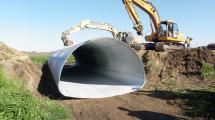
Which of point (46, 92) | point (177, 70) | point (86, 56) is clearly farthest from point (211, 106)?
point (86, 56)

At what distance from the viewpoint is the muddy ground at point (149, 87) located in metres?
10.9

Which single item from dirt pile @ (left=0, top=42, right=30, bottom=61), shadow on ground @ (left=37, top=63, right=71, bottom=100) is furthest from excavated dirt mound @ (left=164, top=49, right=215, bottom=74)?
dirt pile @ (left=0, top=42, right=30, bottom=61)

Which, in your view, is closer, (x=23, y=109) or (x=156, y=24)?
(x=23, y=109)

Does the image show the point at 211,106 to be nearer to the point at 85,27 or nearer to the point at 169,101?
the point at 169,101

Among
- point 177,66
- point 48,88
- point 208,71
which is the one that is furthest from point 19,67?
point 208,71

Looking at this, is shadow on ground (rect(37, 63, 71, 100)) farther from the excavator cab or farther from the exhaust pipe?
the excavator cab

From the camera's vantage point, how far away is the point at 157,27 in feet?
80.3

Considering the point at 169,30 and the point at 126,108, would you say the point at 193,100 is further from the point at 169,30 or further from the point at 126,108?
the point at 169,30

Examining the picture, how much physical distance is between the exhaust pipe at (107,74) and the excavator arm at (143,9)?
17.5ft

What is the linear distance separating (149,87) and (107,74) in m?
2.41

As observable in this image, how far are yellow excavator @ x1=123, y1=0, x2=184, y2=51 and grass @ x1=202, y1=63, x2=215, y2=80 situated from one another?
4.38m

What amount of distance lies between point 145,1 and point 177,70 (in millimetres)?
6096

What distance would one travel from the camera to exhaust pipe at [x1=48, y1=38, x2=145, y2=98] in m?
14.3

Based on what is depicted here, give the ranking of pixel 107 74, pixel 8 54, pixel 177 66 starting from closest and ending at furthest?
pixel 8 54, pixel 107 74, pixel 177 66
